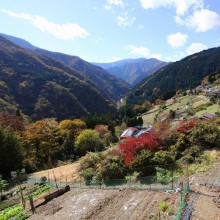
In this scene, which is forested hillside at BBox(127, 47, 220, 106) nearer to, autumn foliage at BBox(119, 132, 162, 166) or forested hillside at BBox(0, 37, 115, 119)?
forested hillside at BBox(0, 37, 115, 119)

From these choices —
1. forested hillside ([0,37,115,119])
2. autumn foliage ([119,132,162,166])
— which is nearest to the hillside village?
autumn foliage ([119,132,162,166])

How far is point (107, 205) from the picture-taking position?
1923 centimetres

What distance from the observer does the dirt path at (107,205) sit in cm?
1702

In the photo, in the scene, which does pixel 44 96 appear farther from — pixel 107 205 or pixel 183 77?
pixel 107 205

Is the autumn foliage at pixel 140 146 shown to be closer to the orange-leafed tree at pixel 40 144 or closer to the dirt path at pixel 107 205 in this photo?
the dirt path at pixel 107 205

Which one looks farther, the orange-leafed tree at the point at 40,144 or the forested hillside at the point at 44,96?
the forested hillside at the point at 44,96

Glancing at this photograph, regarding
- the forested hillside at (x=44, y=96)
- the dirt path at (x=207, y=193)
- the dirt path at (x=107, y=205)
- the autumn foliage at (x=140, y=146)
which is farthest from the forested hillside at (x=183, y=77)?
the dirt path at (x=107, y=205)

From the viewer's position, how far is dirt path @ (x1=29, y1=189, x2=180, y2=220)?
670 inches

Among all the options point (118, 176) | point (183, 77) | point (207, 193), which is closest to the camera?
point (207, 193)

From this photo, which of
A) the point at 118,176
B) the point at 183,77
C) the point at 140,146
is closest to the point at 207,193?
the point at 118,176

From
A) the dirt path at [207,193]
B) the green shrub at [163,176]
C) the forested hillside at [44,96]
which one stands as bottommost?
the forested hillside at [44,96]

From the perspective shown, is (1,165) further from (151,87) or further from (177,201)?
(151,87)

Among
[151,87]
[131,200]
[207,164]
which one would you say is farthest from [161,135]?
[151,87]

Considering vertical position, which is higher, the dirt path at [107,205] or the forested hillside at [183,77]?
the forested hillside at [183,77]
